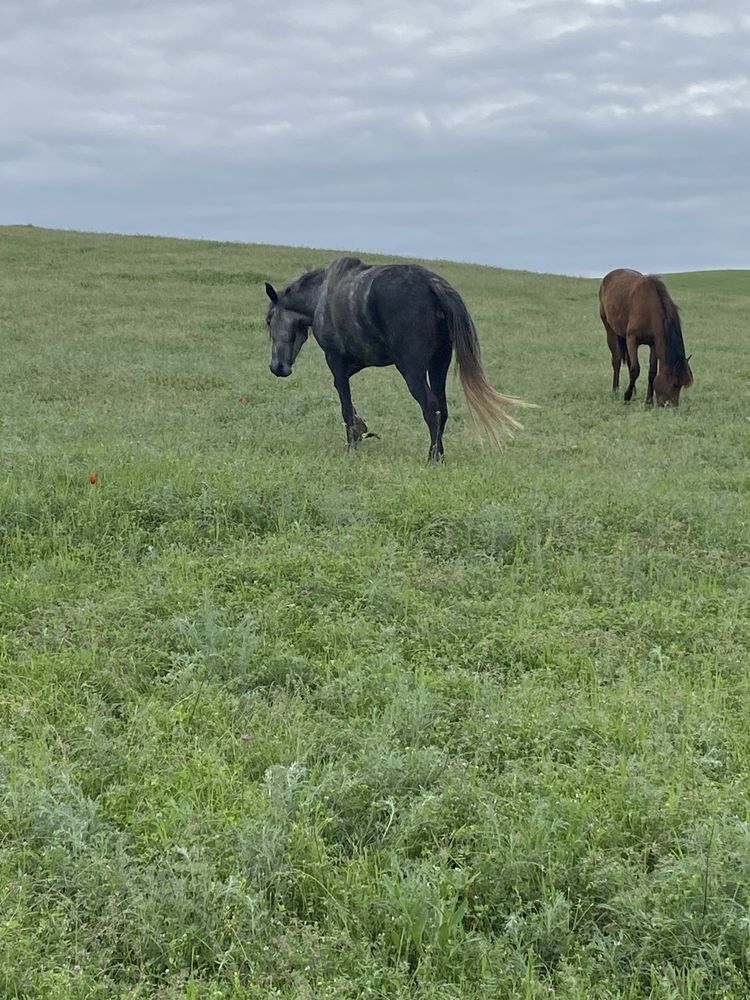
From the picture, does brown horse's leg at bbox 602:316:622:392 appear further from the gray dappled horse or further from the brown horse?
the gray dappled horse

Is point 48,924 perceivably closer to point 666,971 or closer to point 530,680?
point 666,971

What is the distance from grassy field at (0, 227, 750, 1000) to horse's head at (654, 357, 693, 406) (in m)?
4.83

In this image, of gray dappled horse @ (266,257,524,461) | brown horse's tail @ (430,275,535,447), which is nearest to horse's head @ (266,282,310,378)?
gray dappled horse @ (266,257,524,461)

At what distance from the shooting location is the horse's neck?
1125cm

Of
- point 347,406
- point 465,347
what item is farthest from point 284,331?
point 465,347

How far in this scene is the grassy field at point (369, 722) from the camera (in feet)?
9.11

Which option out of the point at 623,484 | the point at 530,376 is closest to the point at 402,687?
the point at 623,484

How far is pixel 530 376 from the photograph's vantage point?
19.4 metres

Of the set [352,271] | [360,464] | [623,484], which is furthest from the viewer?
[352,271]

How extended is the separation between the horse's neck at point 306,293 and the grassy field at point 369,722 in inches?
85.5

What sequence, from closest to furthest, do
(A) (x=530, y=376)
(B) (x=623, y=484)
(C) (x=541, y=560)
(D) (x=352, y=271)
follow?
(C) (x=541, y=560)
(B) (x=623, y=484)
(D) (x=352, y=271)
(A) (x=530, y=376)

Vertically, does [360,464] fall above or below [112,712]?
above

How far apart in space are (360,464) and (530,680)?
4.91 meters

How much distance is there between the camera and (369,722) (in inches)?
165
